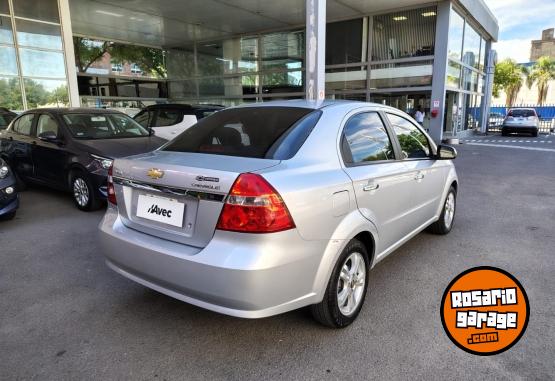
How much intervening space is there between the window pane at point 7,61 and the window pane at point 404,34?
13617mm

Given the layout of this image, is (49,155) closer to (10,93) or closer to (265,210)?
(265,210)

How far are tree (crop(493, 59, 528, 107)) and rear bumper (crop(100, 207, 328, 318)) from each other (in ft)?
178

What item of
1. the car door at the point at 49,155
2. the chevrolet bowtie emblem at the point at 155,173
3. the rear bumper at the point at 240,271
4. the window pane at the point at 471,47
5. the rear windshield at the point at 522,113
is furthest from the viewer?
the rear windshield at the point at 522,113

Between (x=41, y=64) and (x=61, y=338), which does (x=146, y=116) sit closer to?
(x=41, y=64)

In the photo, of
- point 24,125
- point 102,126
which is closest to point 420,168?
point 102,126

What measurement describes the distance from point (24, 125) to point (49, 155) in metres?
Answer: 1.30

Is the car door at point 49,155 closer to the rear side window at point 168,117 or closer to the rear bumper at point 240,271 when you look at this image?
the rear side window at point 168,117

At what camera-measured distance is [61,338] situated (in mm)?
2729

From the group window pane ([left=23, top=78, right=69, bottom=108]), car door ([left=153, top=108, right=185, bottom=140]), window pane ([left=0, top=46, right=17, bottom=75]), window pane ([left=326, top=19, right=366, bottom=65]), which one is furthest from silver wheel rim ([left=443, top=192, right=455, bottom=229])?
window pane ([left=326, top=19, right=366, bottom=65])

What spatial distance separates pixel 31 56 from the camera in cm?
1282

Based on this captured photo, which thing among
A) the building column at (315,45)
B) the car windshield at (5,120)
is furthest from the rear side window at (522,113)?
the car windshield at (5,120)

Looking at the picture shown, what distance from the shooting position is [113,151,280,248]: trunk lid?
232 centimetres

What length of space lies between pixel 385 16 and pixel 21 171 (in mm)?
15330

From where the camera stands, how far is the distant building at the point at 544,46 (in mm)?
77738
